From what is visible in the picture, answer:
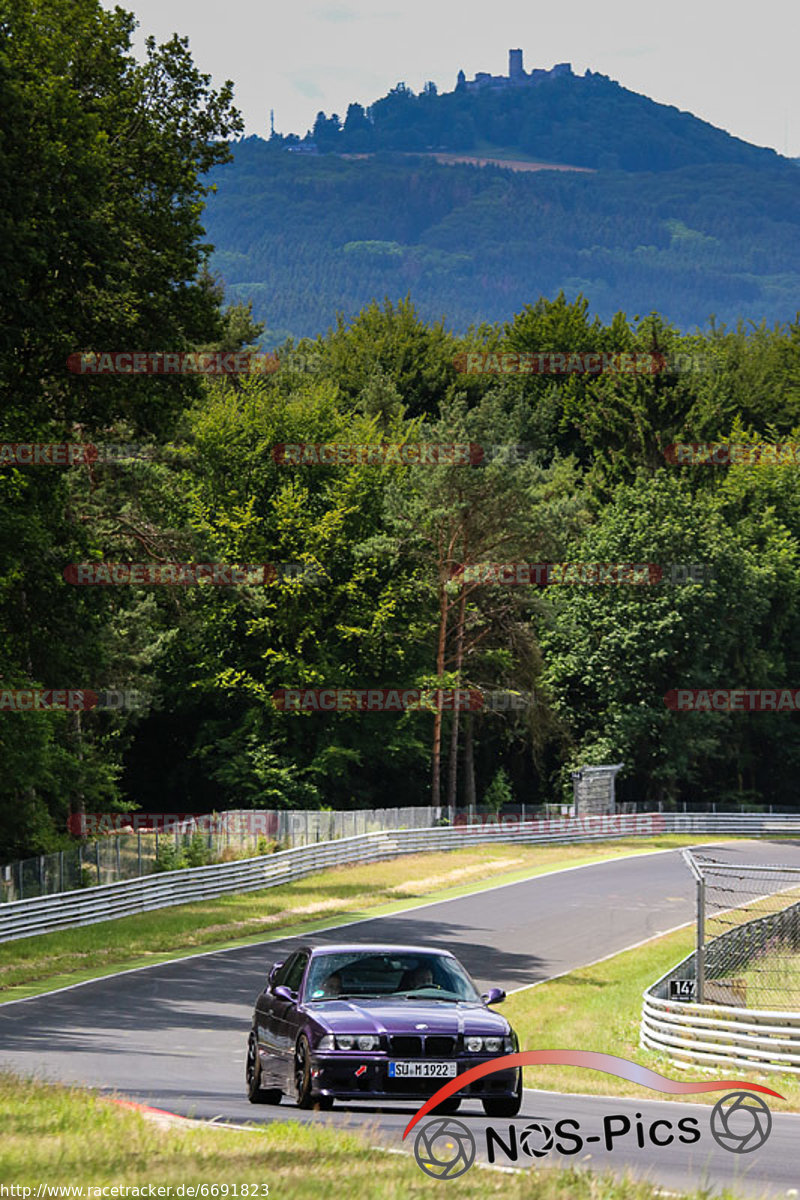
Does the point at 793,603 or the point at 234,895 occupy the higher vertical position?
the point at 793,603

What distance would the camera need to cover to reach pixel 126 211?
102ft

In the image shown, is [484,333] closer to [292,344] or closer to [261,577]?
[292,344]

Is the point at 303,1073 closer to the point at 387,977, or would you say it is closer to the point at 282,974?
the point at 387,977

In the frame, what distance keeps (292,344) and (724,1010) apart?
9106cm

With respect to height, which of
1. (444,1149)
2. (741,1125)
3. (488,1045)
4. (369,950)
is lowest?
(741,1125)

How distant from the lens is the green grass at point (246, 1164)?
8.78 metres

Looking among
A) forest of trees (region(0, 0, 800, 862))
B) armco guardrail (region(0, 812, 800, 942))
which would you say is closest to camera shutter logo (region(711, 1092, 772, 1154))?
forest of trees (region(0, 0, 800, 862))

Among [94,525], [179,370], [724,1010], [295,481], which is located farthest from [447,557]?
[724,1010]

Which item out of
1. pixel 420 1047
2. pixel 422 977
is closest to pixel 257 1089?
pixel 422 977

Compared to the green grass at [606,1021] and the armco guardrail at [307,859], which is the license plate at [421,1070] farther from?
the armco guardrail at [307,859]

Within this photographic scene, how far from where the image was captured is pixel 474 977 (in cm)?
2986

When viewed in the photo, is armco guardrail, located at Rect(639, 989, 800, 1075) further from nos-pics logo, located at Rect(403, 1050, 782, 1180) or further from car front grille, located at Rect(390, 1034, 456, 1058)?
car front grille, located at Rect(390, 1034, 456, 1058)

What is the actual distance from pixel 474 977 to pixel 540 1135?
707 inches

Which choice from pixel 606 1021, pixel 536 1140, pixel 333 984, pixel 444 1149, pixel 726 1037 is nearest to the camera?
pixel 444 1149
